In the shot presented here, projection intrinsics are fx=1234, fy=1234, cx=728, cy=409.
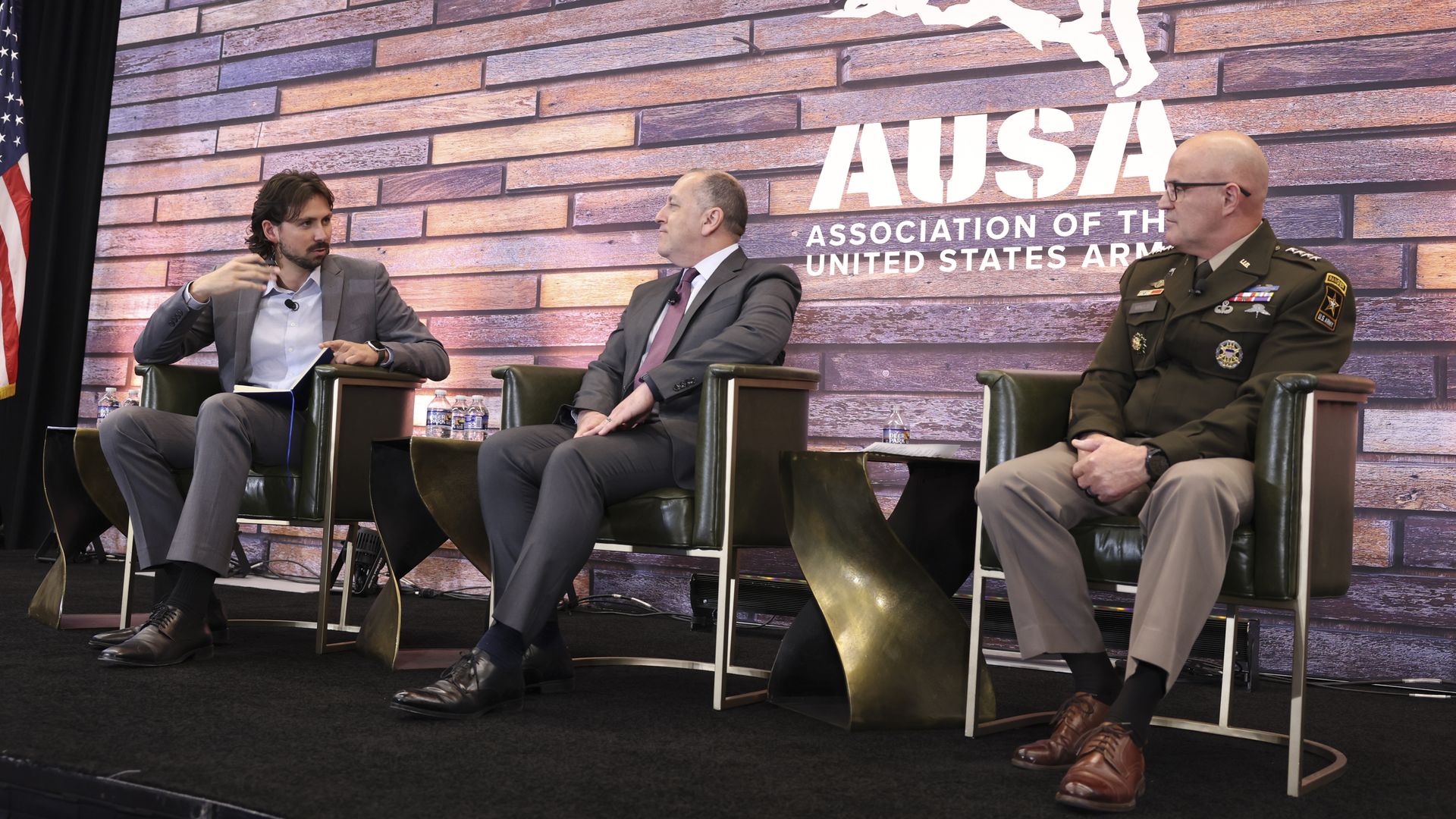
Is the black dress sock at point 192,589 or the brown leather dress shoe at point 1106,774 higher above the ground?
the black dress sock at point 192,589

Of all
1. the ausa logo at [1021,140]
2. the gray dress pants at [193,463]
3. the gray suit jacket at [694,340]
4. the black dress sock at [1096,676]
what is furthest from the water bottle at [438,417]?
the black dress sock at [1096,676]

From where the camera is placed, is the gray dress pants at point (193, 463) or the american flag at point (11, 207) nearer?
the gray dress pants at point (193, 463)

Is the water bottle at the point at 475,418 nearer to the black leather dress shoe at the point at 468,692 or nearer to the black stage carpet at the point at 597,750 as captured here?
the black stage carpet at the point at 597,750

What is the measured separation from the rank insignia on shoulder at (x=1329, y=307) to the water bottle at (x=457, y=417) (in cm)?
285

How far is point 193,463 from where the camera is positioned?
3041mm

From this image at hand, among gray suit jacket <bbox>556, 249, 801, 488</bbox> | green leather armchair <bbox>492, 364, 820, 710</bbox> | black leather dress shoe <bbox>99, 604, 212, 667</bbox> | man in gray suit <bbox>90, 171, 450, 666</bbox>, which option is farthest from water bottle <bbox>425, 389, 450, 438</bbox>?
green leather armchair <bbox>492, 364, 820, 710</bbox>

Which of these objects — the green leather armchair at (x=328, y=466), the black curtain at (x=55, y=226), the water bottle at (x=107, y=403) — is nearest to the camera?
the green leather armchair at (x=328, y=466)

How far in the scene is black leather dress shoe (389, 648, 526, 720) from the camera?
87.4 inches

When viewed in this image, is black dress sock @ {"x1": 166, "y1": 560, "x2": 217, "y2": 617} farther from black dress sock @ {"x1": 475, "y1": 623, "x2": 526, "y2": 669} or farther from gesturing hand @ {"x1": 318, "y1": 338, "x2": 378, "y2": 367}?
black dress sock @ {"x1": 475, "y1": 623, "x2": 526, "y2": 669}

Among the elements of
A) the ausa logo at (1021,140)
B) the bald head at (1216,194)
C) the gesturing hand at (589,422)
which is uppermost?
the ausa logo at (1021,140)

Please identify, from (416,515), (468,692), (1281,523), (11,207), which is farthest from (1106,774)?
(11,207)

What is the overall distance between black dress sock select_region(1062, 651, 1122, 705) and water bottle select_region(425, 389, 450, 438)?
2.65 meters

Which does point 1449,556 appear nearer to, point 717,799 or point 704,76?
point 717,799

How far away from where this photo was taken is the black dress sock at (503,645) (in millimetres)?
2326
